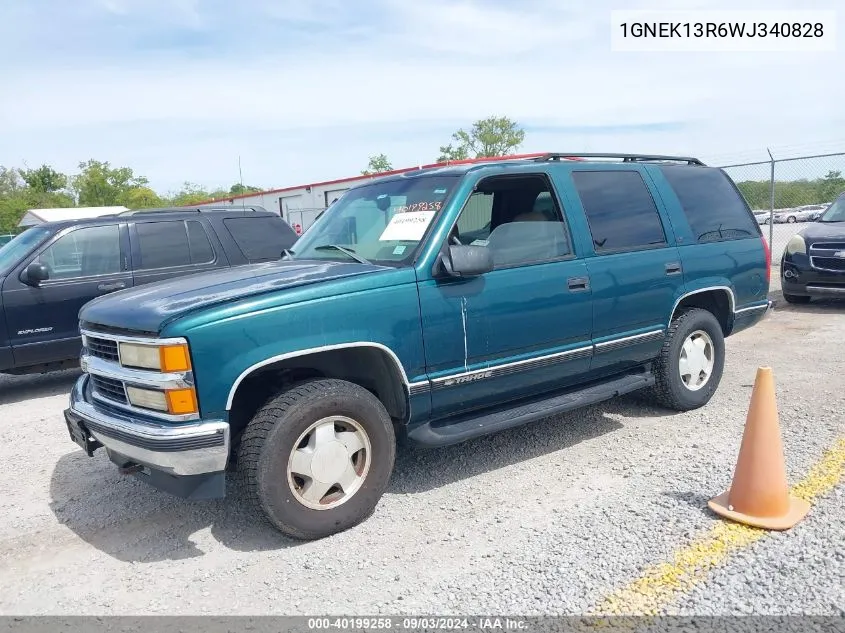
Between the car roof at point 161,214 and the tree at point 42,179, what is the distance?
57.2 meters

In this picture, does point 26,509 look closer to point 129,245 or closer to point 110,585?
point 110,585

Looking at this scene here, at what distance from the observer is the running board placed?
3775mm

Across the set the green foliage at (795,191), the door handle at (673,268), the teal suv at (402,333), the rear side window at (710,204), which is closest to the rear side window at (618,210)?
the teal suv at (402,333)

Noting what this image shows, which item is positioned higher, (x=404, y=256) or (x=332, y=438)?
(x=404, y=256)

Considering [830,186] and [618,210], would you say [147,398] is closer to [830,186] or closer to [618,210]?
[618,210]

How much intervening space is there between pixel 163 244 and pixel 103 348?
Result: 13.3 feet

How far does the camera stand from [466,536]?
3.46 metres

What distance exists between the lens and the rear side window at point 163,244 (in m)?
7.25

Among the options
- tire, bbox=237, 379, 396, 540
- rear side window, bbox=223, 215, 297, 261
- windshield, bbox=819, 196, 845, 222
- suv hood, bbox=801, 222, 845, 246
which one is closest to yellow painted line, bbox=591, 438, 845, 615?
tire, bbox=237, 379, 396, 540

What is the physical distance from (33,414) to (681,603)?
5.86 m

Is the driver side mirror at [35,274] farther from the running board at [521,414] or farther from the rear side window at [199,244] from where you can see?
the running board at [521,414]

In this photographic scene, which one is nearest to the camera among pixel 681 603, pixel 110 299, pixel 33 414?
pixel 681 603

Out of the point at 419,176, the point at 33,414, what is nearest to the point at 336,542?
the point at 419,176

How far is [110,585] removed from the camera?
3.20 metres
